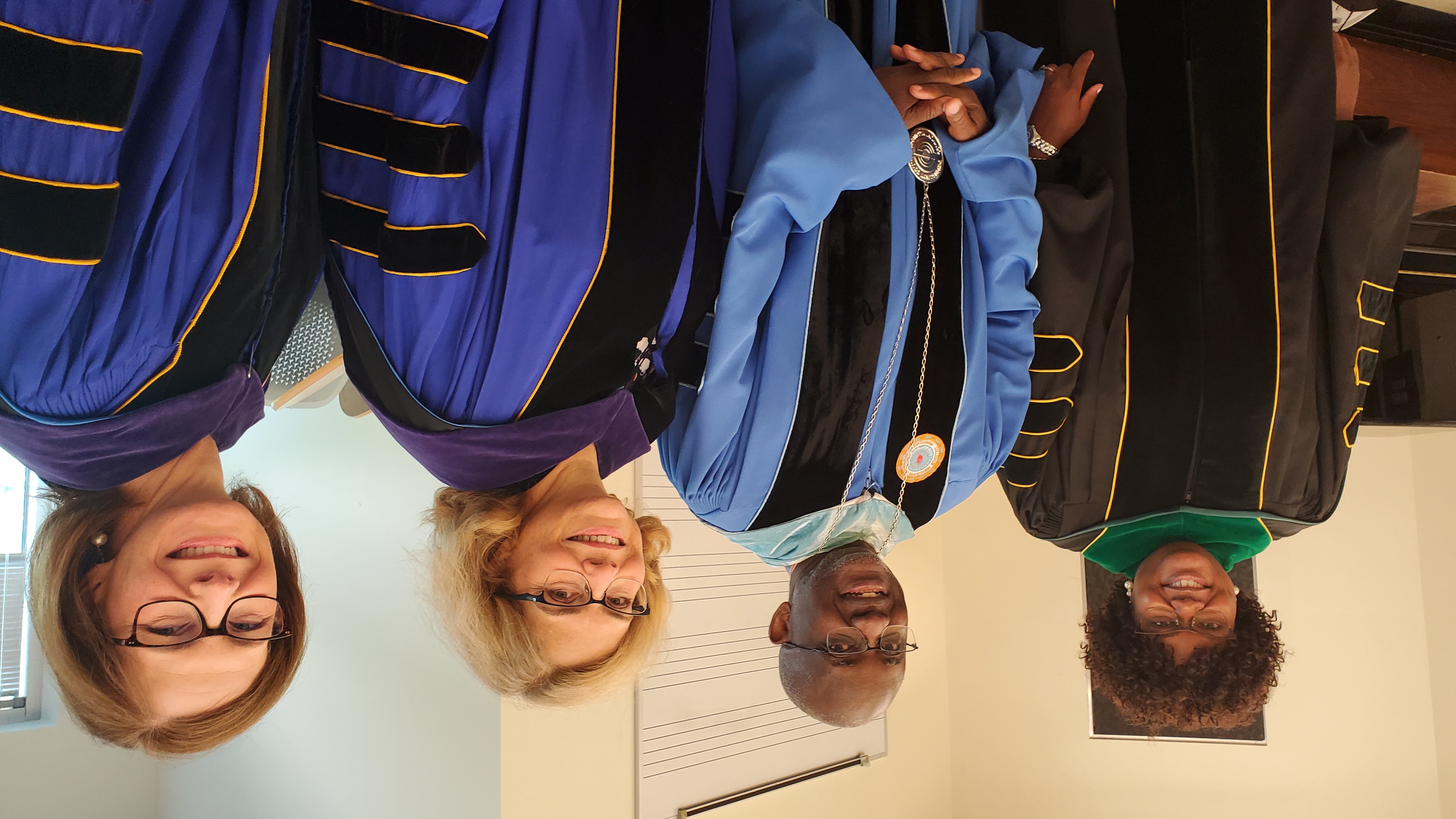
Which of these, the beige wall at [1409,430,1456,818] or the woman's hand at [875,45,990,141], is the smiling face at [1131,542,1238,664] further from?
the beige wall at [1409,430,1456,818]

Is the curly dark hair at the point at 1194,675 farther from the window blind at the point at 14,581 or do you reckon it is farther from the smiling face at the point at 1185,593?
the window blind at the point at 14,581

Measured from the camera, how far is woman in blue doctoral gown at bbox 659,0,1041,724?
3.91ft

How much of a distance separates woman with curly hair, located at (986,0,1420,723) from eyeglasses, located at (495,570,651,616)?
798 mm

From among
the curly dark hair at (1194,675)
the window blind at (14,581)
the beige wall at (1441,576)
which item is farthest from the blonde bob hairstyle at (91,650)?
the beige wall at (1441,576)

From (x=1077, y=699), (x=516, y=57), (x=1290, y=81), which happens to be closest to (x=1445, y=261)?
(x=1290, y=81)

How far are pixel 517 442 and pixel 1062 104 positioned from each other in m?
1.09

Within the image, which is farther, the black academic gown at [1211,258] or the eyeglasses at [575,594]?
the black academic gown at [1211,258]

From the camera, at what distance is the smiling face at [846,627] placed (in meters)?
1.37

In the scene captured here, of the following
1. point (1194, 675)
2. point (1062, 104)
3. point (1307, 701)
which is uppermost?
point (1062, 104)

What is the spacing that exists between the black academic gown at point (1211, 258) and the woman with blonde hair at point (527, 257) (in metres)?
0.72

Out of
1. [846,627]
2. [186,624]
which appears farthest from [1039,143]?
[186,624]

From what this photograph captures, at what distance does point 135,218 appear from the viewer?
0.82 meters

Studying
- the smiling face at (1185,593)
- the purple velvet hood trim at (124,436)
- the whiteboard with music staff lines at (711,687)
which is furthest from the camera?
the whiteboard with music staff lines at (711,687)

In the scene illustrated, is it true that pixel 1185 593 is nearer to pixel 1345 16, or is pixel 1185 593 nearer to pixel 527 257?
pixel 1345 16
